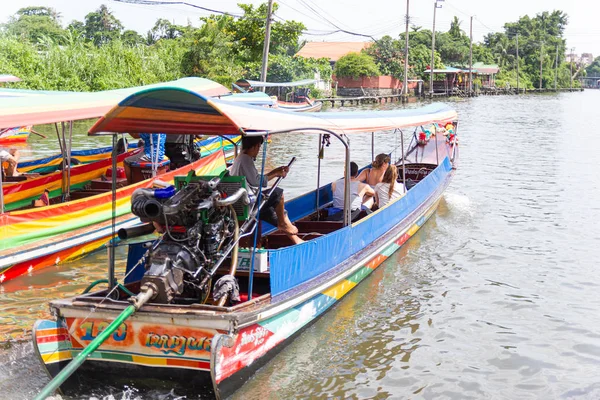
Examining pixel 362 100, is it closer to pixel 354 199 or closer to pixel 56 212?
pixel 354 199

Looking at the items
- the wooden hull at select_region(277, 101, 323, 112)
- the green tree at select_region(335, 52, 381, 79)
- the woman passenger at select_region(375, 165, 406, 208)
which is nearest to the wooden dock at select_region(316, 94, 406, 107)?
the green tree at select_region(335, 52, 381, 79)

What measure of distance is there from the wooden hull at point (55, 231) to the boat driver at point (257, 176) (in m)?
3.25

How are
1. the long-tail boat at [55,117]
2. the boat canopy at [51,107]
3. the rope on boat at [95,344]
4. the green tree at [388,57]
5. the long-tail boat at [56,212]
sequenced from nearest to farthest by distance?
1. the rope on boat at [95,344]
2. the boat canopy at [51,107]
3. the long-tail boat at [55,117]
4. the long-tail boat at [56,212]
5. the green tree at [388,57]

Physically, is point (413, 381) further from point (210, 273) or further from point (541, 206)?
point (541, 206)

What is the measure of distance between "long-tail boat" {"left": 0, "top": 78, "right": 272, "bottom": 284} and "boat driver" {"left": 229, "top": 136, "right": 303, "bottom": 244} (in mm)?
767

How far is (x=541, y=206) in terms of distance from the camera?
46.6 feet

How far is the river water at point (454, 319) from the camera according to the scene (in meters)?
6.35

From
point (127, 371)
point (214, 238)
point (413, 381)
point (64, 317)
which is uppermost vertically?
point (214, 238)

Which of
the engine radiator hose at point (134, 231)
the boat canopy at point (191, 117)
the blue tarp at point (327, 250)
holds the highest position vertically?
the boat canopy at point (191, 117)

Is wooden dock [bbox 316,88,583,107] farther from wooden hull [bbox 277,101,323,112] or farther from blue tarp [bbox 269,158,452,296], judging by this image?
blue tarp [bbox 269,158,452,296]

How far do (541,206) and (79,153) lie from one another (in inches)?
384

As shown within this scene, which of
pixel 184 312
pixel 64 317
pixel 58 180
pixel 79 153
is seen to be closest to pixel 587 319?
pixel 184 312

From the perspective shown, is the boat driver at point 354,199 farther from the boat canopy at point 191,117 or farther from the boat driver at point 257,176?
the boat canopy at point 191,117

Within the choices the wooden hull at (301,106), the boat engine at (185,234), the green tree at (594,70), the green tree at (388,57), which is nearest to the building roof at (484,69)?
the green tree at (388,57)
